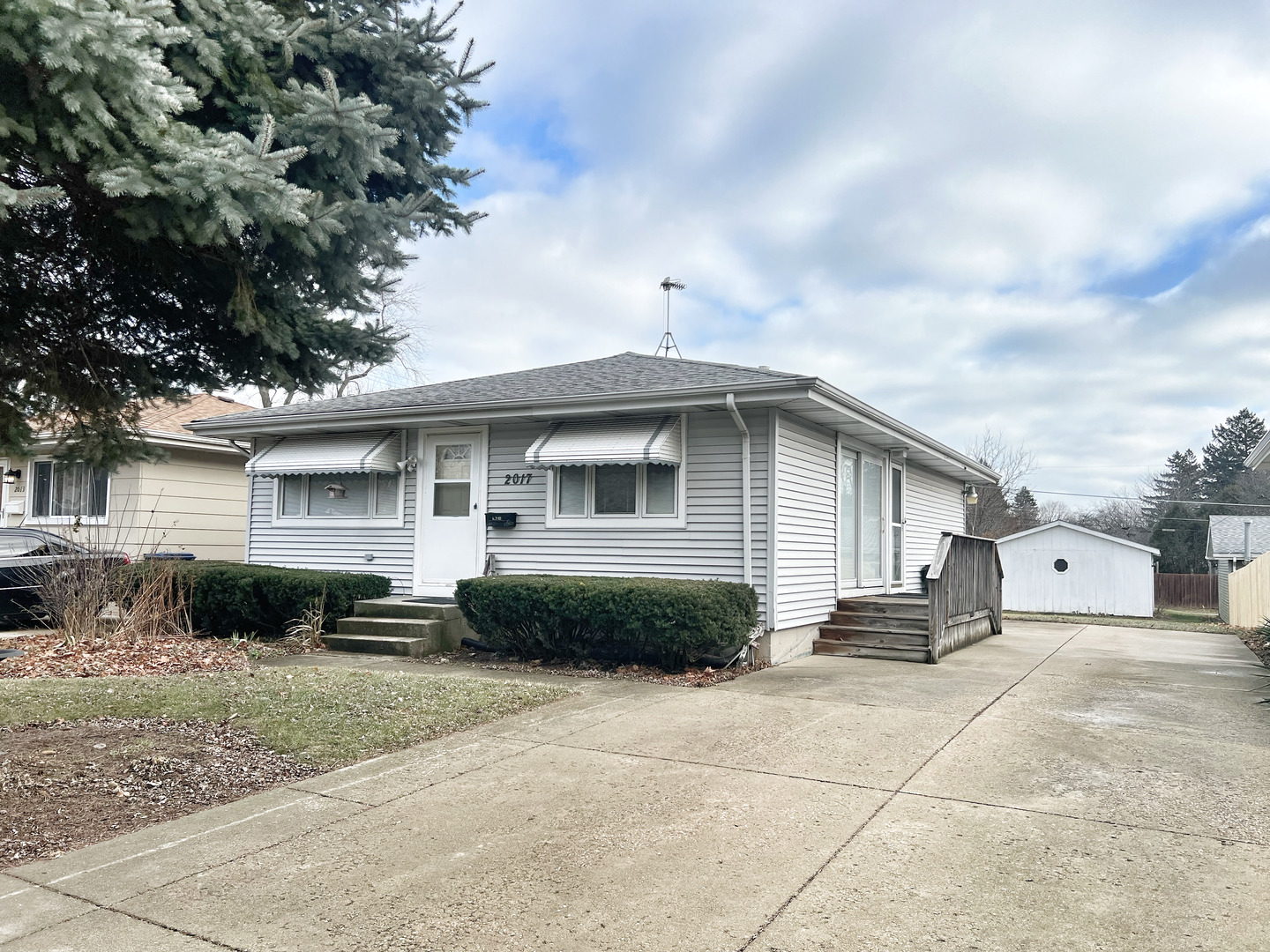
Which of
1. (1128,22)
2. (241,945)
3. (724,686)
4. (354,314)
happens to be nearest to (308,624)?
(354,314)

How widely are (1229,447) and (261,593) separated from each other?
6473cm

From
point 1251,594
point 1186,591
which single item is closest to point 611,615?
point 1251,594

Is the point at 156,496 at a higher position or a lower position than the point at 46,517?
higher

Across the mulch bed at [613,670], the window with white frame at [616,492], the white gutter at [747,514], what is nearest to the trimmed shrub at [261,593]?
the mulch bed at [613,670]

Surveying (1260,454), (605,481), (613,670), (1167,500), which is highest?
(1167,500)

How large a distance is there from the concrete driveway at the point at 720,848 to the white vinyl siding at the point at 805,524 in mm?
2917

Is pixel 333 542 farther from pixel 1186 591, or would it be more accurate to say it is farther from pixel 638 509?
pixel 1186 591

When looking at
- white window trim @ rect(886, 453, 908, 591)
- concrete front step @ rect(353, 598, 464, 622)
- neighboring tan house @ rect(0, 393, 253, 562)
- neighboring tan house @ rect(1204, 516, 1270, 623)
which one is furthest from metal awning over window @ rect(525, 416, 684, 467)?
neighboring tan house @ rect(1204, 516, 1270, 623)

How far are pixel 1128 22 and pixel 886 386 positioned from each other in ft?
102

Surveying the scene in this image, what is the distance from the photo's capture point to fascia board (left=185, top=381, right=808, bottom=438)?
819 cm

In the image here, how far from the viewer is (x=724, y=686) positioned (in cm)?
723

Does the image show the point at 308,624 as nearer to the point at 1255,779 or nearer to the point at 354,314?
the point at 354,314

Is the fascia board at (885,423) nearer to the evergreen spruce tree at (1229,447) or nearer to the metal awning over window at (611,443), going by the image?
the metal awning over window at (611,443)

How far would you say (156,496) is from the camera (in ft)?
46.2
